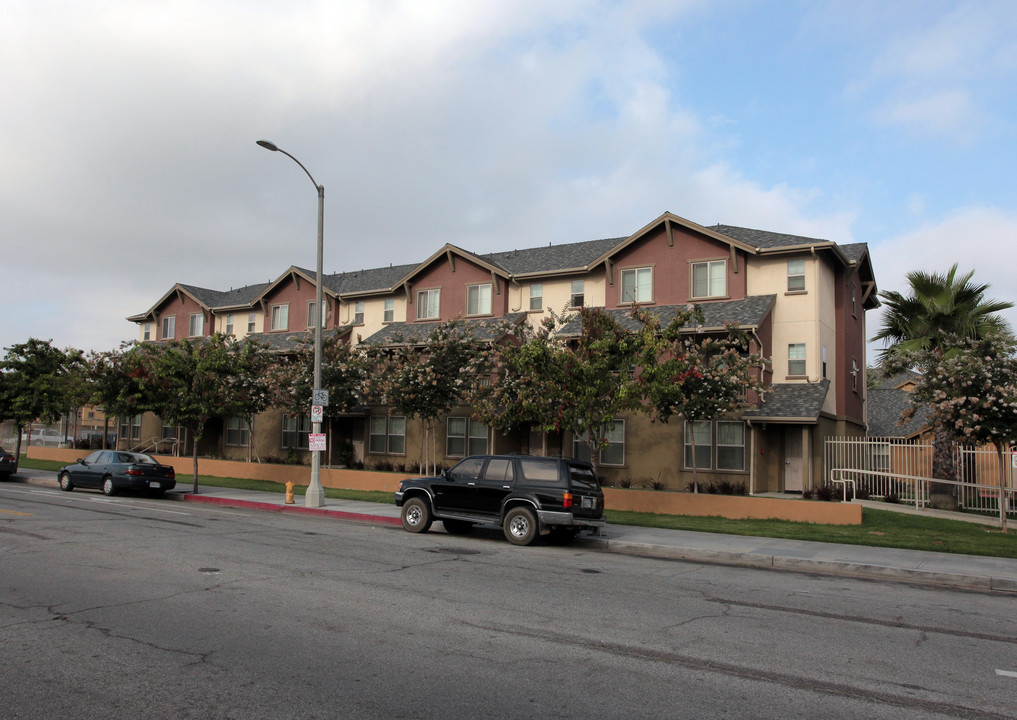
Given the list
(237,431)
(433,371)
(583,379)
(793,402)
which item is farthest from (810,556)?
(237,431)

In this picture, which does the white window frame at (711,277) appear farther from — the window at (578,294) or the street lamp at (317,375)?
the street lamp at (317,375)

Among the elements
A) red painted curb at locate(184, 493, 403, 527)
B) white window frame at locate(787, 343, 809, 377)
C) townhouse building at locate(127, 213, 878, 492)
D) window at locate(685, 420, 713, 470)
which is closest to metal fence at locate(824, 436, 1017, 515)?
townhouse building at locate(127, 213, 878, 492)

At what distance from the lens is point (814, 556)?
14.4m

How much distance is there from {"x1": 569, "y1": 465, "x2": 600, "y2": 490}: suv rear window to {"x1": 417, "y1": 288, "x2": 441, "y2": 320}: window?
19.0m

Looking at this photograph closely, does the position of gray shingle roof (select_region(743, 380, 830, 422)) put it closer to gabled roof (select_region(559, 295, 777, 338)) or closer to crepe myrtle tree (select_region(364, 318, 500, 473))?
gabled roof (select_region(559, 295, 777, 338))

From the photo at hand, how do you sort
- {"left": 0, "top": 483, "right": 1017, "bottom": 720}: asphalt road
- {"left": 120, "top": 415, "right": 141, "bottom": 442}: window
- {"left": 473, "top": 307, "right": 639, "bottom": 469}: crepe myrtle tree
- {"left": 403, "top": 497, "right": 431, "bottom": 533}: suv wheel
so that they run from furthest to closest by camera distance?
{"left": 120, "top": 415, "right": 141, "bottom": 442}: window, {"left": 473, "top": 307, "right": 639, "bottom": 469}: crepe myrtle tree, {"left": 403, "top": 497, "right": 431, "bottom": 533}: suv wheel, {"left": 0, "top": 483, "right": 1017, "bottom": 720}: asphalt road

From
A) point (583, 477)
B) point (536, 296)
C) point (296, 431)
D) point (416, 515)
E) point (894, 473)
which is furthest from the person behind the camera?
point (296, 431)

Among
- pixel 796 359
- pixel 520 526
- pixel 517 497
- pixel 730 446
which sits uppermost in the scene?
pixel 796 359

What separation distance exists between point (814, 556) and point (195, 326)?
121 ft

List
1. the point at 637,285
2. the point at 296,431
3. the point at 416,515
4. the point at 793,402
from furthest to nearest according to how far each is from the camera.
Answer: the point at 296,431 → the point at 637,285 → the point at 793,402 → the point at 416,515

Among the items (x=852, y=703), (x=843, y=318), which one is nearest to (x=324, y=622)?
(x=852, y=703)

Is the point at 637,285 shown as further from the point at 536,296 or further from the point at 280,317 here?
the point at 280,317

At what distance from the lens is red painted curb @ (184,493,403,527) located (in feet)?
62.7

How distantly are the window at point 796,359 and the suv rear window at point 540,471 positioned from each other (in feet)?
46.9
